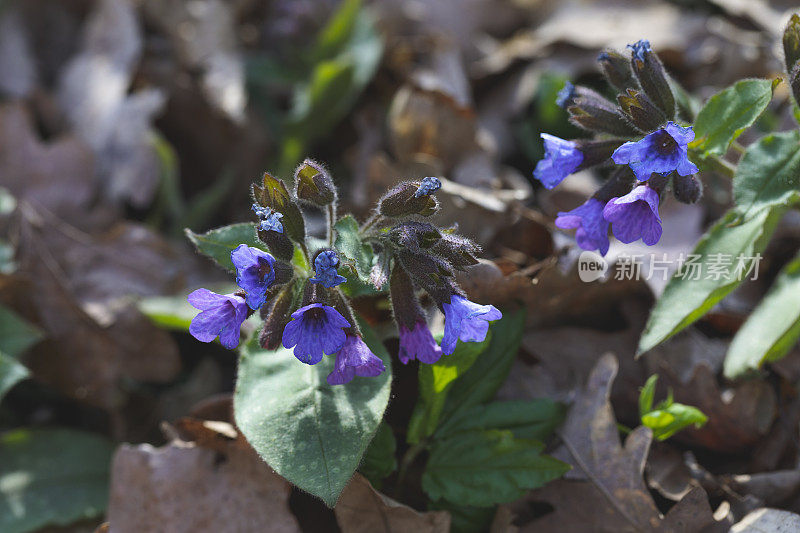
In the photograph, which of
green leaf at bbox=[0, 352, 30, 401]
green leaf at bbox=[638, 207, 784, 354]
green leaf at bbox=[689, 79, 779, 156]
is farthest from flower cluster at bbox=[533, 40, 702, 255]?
green leaf at bbox=[0, 352, 30, 401]

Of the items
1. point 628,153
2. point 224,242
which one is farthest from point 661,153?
point 224,242

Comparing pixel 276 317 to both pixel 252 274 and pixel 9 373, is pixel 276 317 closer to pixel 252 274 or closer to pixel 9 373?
pixel 252 274

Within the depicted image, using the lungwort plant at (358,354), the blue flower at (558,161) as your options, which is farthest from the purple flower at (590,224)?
the lungwort plant at (358,354)

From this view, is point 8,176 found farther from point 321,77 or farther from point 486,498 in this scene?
point 486,498

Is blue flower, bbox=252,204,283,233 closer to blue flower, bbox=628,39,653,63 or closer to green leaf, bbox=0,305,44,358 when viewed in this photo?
blue flower, bbox=628,39,653,63

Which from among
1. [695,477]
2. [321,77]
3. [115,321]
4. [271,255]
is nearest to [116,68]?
[321,77]
